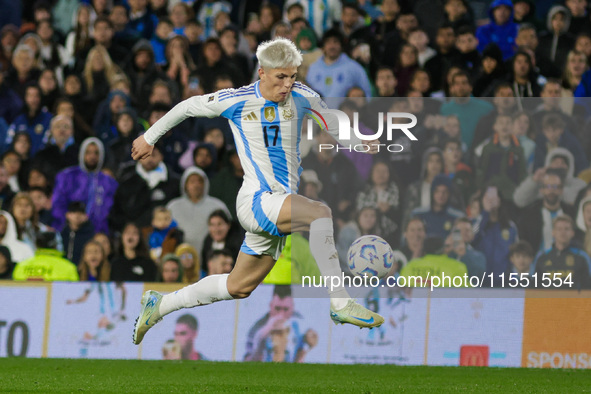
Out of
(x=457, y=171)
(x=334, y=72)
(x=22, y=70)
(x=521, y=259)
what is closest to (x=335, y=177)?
(x=457, y=171)

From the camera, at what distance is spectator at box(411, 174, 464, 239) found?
10.0 meters

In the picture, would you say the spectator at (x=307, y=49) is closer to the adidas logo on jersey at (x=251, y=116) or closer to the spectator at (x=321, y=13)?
the spectator at (x=321, y=13)

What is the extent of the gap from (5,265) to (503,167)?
216 inches

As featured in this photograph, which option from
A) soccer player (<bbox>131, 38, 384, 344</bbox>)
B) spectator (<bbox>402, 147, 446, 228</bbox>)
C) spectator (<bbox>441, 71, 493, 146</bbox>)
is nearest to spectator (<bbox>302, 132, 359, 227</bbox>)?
spectator (<bbox>402, 147, 446, 228</bbox>)

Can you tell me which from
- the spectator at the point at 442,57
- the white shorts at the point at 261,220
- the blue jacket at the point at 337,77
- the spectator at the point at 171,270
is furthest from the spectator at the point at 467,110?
the white shorts at the point at 261,220

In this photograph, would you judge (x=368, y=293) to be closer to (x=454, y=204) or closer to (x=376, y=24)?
(x=454, y=204)

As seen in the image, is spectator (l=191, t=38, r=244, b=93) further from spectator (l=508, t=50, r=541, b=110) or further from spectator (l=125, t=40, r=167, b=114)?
spectator (l=508, t=50, r=541, b=110)

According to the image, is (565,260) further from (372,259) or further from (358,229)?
(372,259)

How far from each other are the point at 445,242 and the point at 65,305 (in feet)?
13.0

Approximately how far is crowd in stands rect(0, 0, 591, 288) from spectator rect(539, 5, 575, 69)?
25 mm

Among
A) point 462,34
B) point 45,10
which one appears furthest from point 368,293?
point 45,10

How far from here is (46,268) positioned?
439 inches

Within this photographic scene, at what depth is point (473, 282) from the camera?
1002 cm

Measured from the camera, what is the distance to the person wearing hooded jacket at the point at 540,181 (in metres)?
10.1
